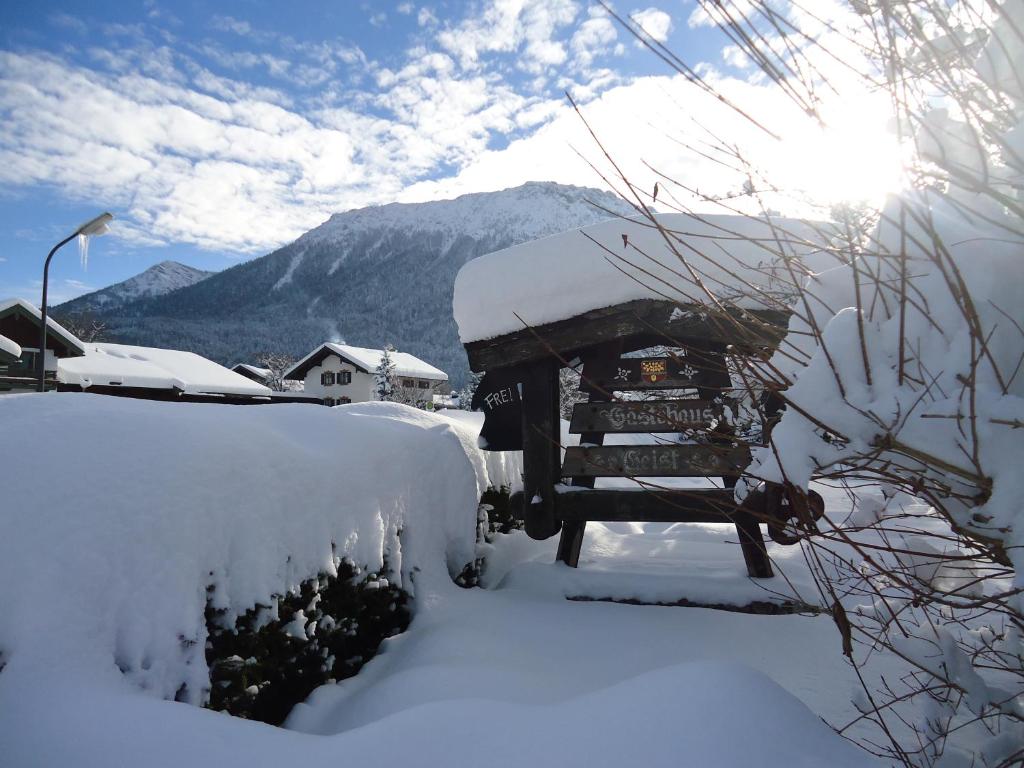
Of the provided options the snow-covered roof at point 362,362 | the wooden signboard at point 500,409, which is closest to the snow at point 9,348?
the wooden signboard at point 500,409

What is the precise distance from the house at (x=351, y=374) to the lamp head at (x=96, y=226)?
93.0 ft

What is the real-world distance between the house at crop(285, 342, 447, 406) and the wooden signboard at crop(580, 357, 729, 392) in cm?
3619

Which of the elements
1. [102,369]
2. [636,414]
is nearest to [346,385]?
[102,369]

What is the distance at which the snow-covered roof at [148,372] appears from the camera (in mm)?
22766

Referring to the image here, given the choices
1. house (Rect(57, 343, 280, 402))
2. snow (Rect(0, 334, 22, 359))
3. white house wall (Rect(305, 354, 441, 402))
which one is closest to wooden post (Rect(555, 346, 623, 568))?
snow (Rect(0, 334, 22, 359))

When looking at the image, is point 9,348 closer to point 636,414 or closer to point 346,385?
point 636,414

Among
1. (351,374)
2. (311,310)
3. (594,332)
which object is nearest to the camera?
(594,332)

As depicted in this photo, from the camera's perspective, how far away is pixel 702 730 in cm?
175

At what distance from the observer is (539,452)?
4.85 metres

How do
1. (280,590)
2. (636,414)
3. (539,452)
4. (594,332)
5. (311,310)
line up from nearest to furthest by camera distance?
(280,590) → (594,332) → (636,414) → (539,452) → (311,310)

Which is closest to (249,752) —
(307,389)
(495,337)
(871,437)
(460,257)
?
(871,437)

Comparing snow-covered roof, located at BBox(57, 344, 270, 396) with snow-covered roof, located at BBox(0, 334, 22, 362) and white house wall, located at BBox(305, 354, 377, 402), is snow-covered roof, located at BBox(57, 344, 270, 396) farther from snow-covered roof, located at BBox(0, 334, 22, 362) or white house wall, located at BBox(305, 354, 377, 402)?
white house wall, located at BBox(305, 354, 377, 402)

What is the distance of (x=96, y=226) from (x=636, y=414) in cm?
1257

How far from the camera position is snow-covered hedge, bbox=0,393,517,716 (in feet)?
5.90
